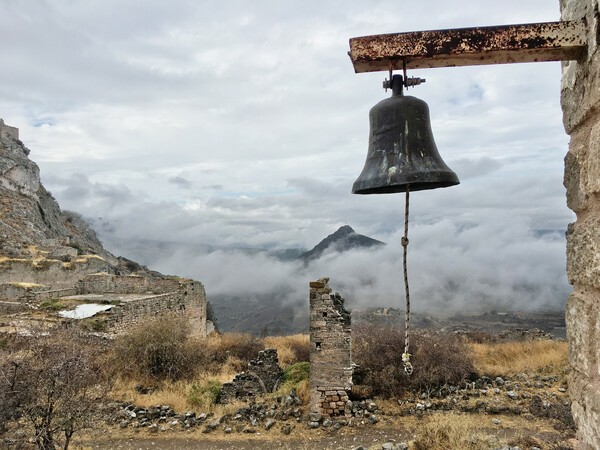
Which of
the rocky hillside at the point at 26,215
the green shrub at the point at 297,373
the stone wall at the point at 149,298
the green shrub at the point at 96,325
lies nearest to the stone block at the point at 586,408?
the green shrub at the point at 297,373

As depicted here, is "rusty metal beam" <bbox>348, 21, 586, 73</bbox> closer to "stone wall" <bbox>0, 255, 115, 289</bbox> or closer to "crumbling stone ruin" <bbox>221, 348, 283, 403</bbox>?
"crumbling stone ruin" <bbox>221, 348, 283, 403</bbox>

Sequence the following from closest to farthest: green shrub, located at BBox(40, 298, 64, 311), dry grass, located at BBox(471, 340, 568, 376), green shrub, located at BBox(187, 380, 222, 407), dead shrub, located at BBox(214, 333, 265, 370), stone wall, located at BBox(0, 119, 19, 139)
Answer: green shrub, located at BBox(187, 380, 222, 407)
dry grass, located at BBox(471, 340, 568, 376)
dead shrub, located at BBox(214, 333, 265, 370)
green shrub, located at BBox(40, 298, 64, 311)
stone wall, located at BBox(0, 119, 19, 139)

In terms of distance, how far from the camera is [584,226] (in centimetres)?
184

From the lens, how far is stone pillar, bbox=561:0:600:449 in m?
1.73

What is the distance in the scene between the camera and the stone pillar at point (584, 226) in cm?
173

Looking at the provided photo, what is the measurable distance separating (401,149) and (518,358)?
12.6 m

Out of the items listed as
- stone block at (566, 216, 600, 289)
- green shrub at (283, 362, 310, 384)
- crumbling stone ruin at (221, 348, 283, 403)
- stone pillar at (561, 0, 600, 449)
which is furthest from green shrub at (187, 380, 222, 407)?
stone block at (566, 216, 600, 289)

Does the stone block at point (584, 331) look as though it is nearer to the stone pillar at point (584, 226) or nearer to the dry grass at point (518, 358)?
the stone pillar at point (584, 226)

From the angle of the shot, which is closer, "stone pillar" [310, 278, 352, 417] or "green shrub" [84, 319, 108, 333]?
"stone pillar" [310, 278, 352, 417]

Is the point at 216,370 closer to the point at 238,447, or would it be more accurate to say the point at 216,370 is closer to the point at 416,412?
the point at 238,447

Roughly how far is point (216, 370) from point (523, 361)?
974 cm

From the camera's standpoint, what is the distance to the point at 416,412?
8164 millimetres

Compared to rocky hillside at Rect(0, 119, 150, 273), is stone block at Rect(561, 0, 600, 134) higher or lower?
lower

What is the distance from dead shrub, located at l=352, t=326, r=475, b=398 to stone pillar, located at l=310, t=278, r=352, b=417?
53.8 inches
